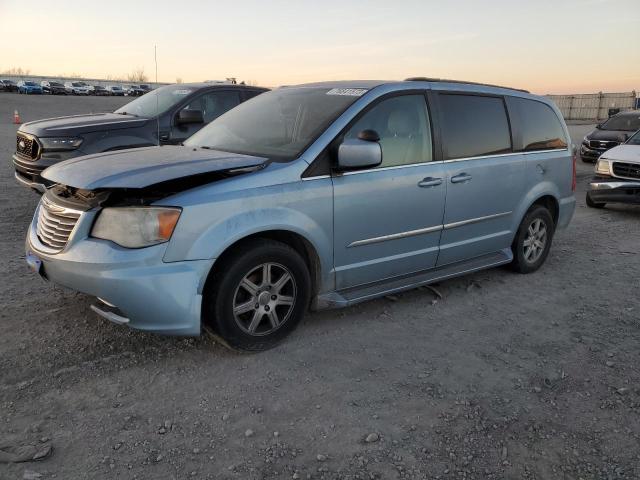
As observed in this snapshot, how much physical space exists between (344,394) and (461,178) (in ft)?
7.39

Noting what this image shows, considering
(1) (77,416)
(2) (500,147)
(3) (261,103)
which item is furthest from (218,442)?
(2) (500,147)

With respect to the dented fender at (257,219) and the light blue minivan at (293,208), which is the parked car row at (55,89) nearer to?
the light blue minivan at (293,208)

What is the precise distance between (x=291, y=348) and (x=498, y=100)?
3137mm

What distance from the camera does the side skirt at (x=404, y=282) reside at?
3.97m

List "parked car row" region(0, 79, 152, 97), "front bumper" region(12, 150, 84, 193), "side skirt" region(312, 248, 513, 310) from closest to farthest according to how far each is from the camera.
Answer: "side skirt" region(312, 248, 513, 310), "front bumper" region(12, 150, 84, 193), "parked car row" region(0, 79, 152, 97)

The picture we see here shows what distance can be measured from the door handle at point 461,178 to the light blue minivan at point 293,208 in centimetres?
1

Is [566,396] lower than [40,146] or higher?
lower

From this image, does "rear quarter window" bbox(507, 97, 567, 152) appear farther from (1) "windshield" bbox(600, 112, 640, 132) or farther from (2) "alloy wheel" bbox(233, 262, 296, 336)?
(1) "windshield" bbox(600, 112, 640, 132)

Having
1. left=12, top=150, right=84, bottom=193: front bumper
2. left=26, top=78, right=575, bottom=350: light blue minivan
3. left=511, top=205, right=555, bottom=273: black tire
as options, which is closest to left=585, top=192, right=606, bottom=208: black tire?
left=511, top=205, right=555, bottom=273: black tire

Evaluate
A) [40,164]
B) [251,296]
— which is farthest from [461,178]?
[40,164]

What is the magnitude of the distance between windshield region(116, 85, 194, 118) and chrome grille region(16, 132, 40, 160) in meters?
1.53

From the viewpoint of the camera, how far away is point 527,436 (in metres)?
2.89

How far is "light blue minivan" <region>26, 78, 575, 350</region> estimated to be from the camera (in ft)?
10.7

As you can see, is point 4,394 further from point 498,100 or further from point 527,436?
point 498,100
